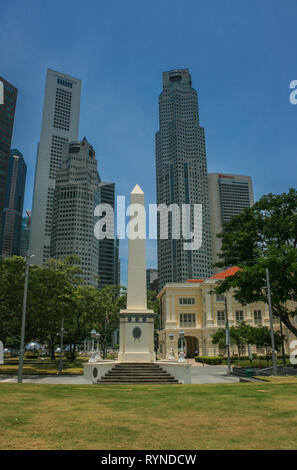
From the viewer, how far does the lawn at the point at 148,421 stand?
6.77 m

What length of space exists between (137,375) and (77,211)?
16670 centimetres

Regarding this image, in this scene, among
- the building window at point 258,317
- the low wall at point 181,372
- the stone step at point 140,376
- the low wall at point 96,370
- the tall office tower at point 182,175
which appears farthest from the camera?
the tall office tower at point 182,175

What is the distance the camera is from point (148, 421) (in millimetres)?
8719

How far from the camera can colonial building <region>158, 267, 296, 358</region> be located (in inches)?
2250

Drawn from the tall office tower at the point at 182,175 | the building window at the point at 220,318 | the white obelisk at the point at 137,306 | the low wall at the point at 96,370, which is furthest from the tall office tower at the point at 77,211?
the low wall at the point at 96,370

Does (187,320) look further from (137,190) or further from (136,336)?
(137,190)

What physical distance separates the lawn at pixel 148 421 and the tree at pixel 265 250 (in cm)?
1384

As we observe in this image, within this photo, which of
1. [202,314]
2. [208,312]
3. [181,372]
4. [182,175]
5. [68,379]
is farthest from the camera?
[182,175]

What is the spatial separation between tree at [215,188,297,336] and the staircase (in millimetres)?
9219

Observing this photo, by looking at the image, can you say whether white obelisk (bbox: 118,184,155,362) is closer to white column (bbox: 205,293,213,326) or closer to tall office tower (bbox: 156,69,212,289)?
white column (bbox: 205,293,213,326)

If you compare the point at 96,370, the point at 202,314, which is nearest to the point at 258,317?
the point at 202,314

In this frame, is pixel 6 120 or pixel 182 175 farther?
pixel 182 175

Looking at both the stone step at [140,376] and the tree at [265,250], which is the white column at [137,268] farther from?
the tree at [265,250]
